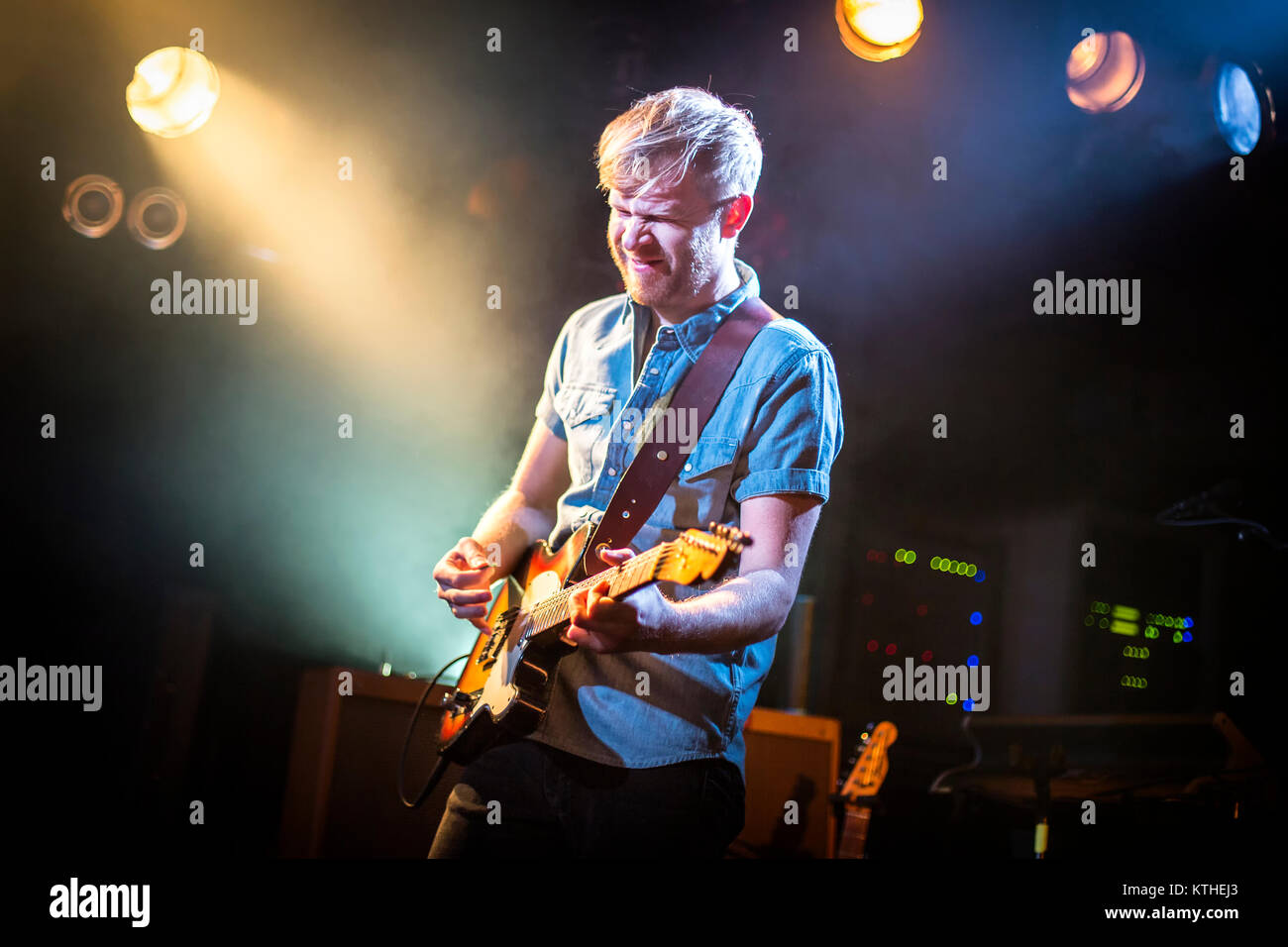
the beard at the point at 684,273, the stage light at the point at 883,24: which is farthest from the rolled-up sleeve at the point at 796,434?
the stage light at the point at 883,24

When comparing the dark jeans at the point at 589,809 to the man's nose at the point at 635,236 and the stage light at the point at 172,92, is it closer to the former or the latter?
the man's nose at the point at 635,236

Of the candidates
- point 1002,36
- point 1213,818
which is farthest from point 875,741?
point 1002,36

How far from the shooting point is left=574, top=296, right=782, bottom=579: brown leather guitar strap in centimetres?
200

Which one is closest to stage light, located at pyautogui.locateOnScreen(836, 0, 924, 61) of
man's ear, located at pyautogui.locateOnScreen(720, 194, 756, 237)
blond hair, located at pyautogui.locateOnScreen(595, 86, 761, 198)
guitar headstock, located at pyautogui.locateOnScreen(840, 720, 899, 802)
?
blond hair, located at pyautogui.locateOnScreen(595, 86, 761, 198)

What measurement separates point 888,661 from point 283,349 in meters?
3.48

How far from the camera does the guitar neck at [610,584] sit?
5.41 feet

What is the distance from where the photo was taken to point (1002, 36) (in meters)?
3.17

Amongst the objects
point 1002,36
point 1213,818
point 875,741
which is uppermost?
point 1002,36

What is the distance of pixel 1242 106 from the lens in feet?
10.6

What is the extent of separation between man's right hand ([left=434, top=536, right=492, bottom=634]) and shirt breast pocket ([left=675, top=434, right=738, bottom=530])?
545mm

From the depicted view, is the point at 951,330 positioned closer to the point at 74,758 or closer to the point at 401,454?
the point at 401,454

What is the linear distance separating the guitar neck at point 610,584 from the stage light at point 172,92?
2.38m

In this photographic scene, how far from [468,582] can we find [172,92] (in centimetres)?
221

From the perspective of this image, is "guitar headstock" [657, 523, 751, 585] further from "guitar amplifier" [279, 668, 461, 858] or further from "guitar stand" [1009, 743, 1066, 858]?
"guitar stand" [1009, 743, 1066, 858]
